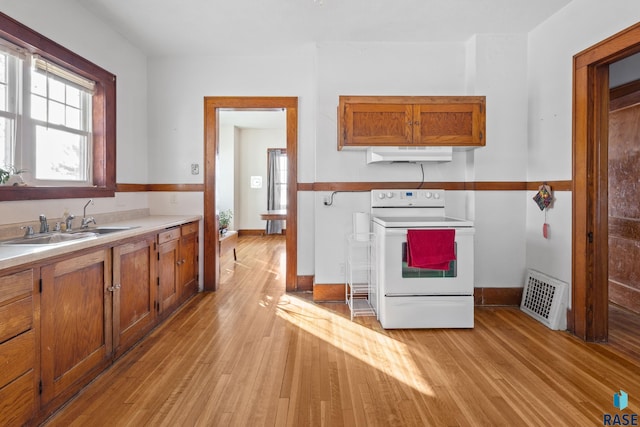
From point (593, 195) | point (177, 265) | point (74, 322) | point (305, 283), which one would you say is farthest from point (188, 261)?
point (593, 195)

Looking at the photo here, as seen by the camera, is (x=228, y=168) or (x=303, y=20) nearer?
(x=303, y=20)

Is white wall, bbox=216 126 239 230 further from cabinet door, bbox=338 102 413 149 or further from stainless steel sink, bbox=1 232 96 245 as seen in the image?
stainless steel sink, bbox=1 232 96 245

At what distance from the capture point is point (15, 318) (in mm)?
1592

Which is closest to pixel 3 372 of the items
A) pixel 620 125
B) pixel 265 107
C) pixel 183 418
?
pixel 183 418

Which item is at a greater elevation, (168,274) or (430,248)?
(430,248)

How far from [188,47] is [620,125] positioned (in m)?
4.26

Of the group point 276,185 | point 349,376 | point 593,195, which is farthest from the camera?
point 276,185

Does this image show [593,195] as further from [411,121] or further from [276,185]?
[276,185]

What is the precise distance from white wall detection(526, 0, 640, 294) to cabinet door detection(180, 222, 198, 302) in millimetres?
3243

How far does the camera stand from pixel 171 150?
4098 millimetres

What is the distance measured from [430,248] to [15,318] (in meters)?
2.54

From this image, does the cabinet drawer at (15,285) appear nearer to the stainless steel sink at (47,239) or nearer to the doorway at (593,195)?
the stainless steel sink at (47,239)

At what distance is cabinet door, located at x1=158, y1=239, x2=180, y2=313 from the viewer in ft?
10.0

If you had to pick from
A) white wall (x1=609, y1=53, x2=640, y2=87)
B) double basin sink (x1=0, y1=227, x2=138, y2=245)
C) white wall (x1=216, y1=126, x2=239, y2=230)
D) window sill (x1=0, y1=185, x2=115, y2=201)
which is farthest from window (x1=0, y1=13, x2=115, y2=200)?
white wall (x1=216, y1=126, x2=239, y2=230)
